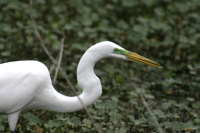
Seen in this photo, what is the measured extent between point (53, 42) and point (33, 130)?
7.86 feet

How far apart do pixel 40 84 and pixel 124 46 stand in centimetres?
310

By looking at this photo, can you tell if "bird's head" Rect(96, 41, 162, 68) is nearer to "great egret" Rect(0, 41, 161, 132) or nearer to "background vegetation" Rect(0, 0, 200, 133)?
"great egret" Rect(0, 41, 161, 132)

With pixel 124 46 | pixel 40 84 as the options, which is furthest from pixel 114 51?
pixel 124 46

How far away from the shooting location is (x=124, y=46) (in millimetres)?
6312

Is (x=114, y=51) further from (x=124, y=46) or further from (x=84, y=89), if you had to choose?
(x=124, y=46)

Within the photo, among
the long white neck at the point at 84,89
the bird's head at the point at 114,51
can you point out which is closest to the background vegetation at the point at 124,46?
the long white neck at the point at 84,89

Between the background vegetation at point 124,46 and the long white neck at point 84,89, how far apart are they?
0.44 m

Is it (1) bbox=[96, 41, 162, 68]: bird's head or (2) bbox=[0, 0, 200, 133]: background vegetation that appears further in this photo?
(2) bbox=[0, 0, 200, 133]: background vegetation

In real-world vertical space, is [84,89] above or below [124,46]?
below

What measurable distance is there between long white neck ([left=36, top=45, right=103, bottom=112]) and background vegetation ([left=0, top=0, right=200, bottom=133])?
44 cm

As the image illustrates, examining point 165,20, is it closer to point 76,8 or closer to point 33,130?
point 76,8

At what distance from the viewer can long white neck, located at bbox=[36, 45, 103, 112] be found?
341 centimetres

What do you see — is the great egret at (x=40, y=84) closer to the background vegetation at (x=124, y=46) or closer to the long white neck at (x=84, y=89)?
the long white neck at (x=84, y=89)

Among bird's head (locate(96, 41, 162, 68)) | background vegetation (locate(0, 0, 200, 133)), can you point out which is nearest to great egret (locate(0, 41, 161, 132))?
bird's head (locate(96, 41, 162, 68))
